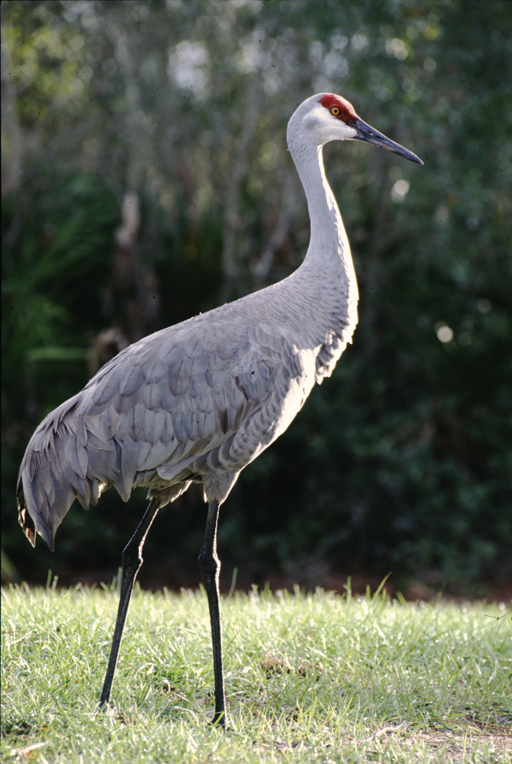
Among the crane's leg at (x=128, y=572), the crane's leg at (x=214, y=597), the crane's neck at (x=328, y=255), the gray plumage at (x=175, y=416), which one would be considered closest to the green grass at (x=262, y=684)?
the crane's leg at (x=214, y=597)

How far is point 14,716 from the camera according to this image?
2740 millimetres

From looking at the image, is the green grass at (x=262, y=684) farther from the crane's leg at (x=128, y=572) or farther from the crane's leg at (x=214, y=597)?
the crane's leg at (x=128, y=572)

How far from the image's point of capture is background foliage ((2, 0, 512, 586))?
6492 millimetres

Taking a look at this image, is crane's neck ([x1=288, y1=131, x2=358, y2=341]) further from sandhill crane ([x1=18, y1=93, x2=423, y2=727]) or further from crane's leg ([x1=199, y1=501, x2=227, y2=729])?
crane's leg ([x1=199, y1=501, x2=227, y2=729])

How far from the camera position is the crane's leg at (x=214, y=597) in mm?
2893

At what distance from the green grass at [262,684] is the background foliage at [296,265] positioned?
9.90 feet

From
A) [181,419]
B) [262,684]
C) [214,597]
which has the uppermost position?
[181,419]

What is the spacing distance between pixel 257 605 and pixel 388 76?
3.82 m

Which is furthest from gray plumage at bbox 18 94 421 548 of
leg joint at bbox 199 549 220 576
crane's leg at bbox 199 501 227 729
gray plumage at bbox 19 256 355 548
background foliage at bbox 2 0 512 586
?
background foliage at bbox 2 0 512 586

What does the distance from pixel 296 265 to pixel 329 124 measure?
3808mm

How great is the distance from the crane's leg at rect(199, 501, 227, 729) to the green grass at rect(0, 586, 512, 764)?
0.09m

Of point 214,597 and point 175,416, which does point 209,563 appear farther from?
point 175,416

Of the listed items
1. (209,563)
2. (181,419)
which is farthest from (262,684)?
(181,419)

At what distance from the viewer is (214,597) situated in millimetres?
3066
